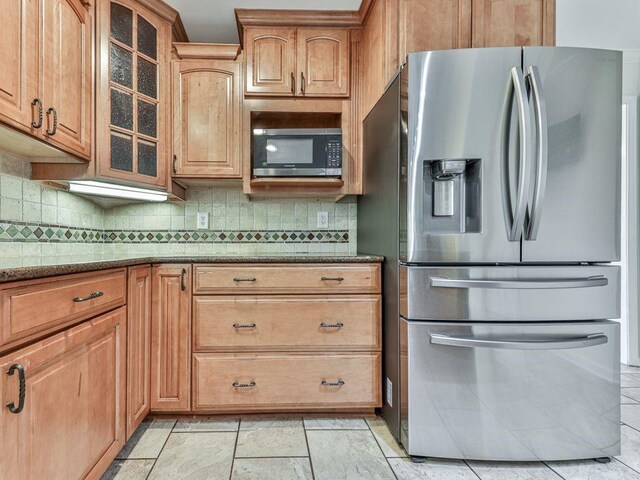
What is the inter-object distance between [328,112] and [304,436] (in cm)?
183

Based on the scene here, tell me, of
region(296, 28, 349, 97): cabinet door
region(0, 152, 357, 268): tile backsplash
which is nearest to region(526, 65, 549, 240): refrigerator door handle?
region(296, 28, 349, 97): cabinet door

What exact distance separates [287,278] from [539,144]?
1.27 meters

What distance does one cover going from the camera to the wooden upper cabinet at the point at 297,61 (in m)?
2.36

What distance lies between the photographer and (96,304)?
1411mm

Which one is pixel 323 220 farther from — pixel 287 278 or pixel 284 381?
pixel 284 381

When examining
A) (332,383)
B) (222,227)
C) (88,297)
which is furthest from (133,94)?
(332,383)

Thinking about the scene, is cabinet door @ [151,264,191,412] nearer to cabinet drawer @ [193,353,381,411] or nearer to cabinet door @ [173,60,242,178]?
cabinet drawer @ [193,353,381,411]

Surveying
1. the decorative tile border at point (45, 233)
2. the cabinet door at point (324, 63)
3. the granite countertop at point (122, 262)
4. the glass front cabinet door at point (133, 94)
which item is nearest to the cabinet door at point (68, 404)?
the granite countertop at point (122, 262)

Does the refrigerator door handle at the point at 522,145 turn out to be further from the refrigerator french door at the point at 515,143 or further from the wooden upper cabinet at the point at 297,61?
the wooden upper cabinet at the point at 297,61

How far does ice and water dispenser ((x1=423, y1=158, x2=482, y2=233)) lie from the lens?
5.39 feet

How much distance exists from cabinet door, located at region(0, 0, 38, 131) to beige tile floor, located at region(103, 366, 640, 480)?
1.44 meters

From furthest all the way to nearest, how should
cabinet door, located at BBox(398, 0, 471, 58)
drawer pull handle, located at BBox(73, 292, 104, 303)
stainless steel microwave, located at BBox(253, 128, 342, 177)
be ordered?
stainless steel microwave, located at BBox(253, 128, 342, 177)
cabinet door, located at BBox(398, 0, 471, 58)
drawer pull handle, located at BBox(73, 292, 104, 303)

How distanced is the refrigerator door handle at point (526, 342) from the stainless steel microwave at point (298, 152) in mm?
1159

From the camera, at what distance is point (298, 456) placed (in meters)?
1.70
